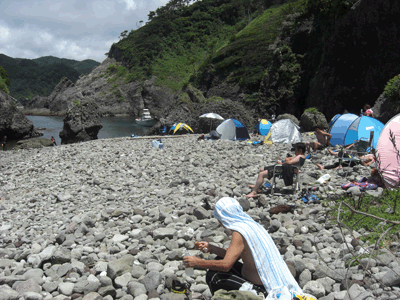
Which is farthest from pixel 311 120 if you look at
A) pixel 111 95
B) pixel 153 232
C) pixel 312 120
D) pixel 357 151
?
pixel 111 95

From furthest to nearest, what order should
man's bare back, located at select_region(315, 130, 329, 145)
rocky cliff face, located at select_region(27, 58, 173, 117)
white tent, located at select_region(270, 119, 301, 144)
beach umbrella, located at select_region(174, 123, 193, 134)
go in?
rocky cliff face, located at select_region(27, 58, 173, 117) < beach umbrella, located at select_region(174, 123, 193, 134) < white tent, located at select_region(270, 119, 301, 144) < man's bare back, located at select_region(315, 130, 329, 145)

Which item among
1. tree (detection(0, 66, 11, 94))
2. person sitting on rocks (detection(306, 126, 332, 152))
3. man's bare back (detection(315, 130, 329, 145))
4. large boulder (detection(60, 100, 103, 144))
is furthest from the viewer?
tree (detection(0, 66, 11, 94))

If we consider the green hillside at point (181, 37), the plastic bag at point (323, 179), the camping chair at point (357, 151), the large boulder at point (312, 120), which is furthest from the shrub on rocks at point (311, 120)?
the green hillside at point (181, 37)

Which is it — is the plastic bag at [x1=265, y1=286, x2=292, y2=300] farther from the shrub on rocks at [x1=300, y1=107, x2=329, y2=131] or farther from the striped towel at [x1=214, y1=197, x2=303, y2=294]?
the shrub on rocks at [x1=300, y1=107, x2=329, y2=131]

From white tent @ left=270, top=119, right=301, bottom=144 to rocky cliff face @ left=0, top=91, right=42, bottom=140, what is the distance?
108 feet

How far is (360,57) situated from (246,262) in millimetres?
29784

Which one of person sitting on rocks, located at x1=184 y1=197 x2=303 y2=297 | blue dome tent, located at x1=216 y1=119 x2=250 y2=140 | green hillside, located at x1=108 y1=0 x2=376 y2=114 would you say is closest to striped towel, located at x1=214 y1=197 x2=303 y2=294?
person sitting on rocks, located at x1=184 y1=197 x2=303 y2=297

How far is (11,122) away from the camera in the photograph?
35.4m

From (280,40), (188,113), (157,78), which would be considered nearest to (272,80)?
(280,40)

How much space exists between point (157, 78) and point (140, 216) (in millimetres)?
82382

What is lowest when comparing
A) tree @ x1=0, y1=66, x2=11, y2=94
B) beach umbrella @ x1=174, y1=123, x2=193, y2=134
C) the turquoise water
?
the turquoise water

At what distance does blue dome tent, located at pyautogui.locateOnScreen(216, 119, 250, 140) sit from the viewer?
61.6ft

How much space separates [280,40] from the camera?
38562 millimetres

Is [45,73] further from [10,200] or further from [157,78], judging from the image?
[10,200]
